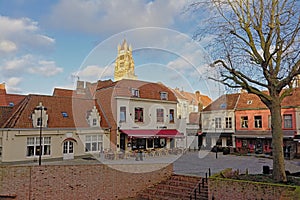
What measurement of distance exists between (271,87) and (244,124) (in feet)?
66.8

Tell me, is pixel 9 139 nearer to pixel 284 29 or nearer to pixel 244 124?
pixel 284 29

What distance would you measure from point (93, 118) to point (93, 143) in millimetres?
2077

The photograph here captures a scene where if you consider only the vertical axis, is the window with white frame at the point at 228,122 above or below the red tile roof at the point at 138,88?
below

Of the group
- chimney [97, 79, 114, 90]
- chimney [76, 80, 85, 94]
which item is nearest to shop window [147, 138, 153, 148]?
chimney [97, 79, 114, 90]

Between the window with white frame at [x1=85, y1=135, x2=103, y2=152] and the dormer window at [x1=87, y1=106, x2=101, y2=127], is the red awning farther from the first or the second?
the dormer window at [x1=87, y1=106, x2=101, y2=127]

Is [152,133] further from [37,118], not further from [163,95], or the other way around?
[37,118]

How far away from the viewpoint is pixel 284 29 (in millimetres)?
11203

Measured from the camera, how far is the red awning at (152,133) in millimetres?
25494

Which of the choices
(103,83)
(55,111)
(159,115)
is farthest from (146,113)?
(55,111)

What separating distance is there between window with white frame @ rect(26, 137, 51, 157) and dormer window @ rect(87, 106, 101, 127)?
393 centimetres

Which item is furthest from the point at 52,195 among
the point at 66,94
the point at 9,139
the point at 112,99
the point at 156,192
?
the point at 66,94

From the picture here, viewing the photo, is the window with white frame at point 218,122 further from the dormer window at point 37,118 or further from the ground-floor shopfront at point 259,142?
the dormer window at point 37,118

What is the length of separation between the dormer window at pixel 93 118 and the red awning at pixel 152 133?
7.86 ft

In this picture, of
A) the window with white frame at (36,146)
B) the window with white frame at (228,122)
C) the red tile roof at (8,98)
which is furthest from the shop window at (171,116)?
the red tile roof at (8,98)
